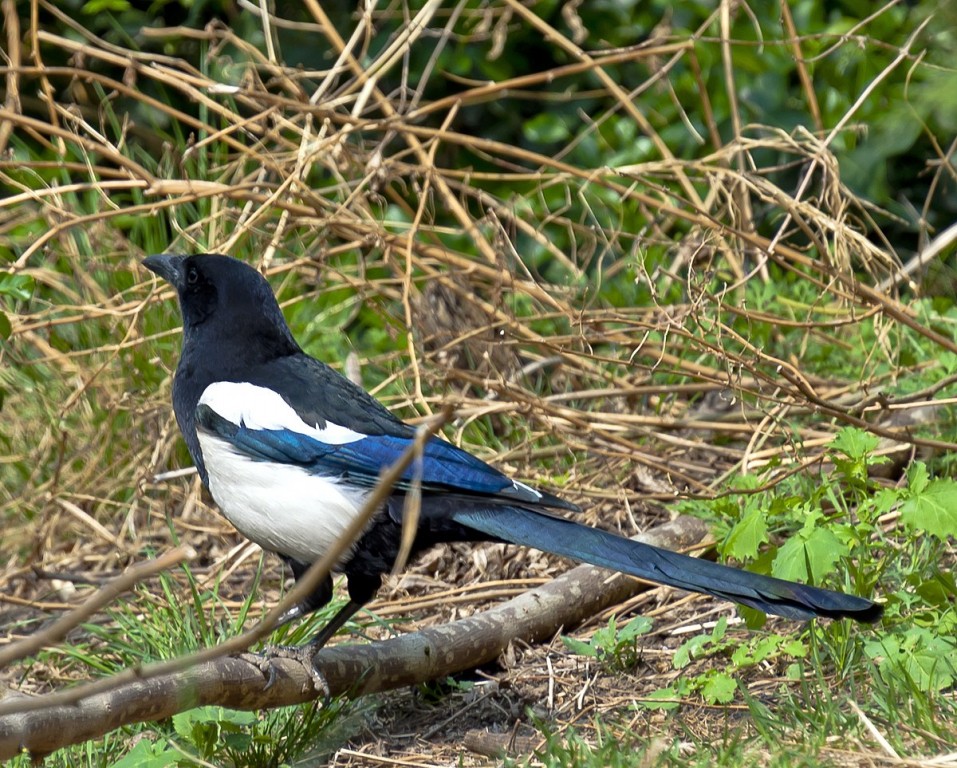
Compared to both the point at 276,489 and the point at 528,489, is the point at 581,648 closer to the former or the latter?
the point at 528,489

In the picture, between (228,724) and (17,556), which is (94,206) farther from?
(228,724)

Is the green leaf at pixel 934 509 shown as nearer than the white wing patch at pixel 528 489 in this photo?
Yes

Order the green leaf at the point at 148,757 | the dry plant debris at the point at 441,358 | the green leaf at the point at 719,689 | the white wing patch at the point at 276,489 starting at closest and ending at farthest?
the green leaf at the point at 148,757 < the green leaf at the point at 719,689 < the white wing patch at the point at 276,489 < the dry plant debris at the point at 441,358

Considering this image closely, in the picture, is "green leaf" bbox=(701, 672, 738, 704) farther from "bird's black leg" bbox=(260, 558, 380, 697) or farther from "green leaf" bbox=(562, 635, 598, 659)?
"bird's black leg" bbox=(260, 558, 380, 697)

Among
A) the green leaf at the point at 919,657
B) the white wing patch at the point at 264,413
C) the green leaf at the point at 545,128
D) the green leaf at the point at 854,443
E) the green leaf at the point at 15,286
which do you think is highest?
the green leaf at the point at 15,286

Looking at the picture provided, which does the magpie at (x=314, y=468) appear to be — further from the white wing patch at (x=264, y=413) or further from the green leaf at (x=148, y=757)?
the green leaf at (x=148, y=757)

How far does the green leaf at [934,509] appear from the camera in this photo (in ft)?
7.88

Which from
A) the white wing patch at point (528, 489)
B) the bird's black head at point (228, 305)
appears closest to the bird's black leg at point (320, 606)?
the white wing patch at point (528, 489)

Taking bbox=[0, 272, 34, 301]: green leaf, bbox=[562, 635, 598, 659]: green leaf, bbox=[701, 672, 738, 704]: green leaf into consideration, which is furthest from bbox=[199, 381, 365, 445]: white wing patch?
bbox=[701, 672, 738, 704]: green leaf

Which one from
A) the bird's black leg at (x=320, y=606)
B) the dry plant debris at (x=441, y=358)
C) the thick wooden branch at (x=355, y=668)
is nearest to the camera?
the thick wooden branch at (x=355, y=668)

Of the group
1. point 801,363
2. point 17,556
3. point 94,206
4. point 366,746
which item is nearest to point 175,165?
point 94,206

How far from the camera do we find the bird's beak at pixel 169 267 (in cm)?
323

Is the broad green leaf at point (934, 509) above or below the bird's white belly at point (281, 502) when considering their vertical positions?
below

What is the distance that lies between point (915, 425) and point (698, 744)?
167 cm
